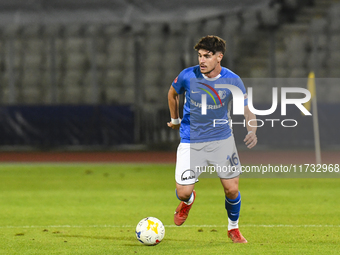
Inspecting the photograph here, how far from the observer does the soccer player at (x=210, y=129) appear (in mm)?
6340

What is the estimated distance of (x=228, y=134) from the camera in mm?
6531

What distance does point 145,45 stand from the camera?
25.5 m

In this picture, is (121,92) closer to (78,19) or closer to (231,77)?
(78,19)

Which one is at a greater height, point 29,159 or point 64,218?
point 64,218

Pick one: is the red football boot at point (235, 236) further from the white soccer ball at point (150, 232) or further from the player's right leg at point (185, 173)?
the white soccer ball at point (150, 232)

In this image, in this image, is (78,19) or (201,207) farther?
(78,19)

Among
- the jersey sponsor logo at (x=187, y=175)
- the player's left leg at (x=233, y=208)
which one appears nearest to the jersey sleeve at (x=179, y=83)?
the jersey sponsor logo at (x=187, y=175)

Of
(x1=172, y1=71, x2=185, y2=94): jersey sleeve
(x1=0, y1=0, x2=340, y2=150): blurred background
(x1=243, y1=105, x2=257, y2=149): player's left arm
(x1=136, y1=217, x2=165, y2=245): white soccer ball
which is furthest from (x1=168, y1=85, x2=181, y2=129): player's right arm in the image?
(x1=0, y1=0, x2=340, y2=150): blurred background

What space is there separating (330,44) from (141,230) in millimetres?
19561

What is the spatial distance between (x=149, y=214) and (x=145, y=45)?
1741 centimetres

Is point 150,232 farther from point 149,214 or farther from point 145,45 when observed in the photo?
point 145,45

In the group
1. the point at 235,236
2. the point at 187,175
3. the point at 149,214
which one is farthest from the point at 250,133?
the point at 149,214

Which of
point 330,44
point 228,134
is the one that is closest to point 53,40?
point 330,44

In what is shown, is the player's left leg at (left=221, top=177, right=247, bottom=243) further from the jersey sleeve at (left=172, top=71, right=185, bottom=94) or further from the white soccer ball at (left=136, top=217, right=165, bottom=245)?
the jersey sleeve at (left=172, top=71, right=185, bottom=94)
